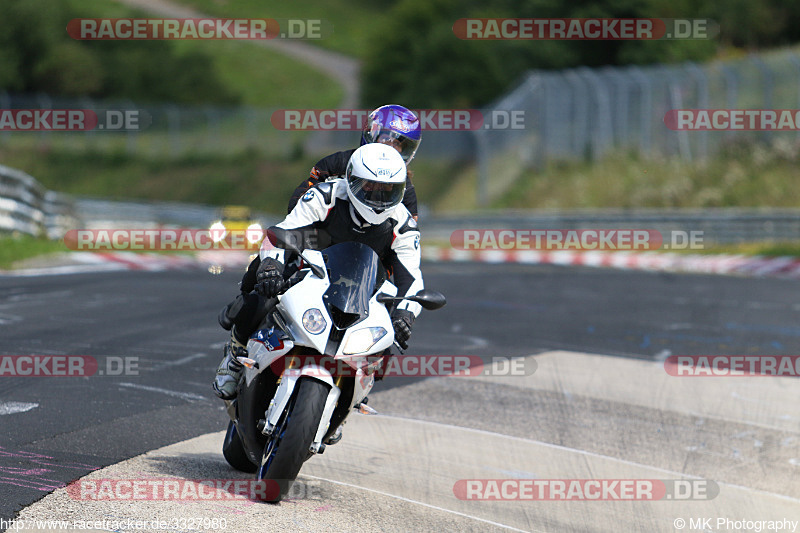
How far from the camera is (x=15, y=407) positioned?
691 cm

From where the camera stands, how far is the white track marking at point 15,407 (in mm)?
6789

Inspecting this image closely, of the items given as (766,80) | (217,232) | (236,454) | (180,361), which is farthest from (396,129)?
(766,80)

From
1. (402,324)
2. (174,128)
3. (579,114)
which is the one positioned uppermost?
(174,128)

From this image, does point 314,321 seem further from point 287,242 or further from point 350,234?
point 350,234

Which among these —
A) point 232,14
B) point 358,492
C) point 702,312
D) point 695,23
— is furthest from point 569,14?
point 232,14

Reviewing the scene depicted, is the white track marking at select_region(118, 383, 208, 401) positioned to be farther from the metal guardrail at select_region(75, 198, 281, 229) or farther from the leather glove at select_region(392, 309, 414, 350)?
the metal guardrail at select_region(75, 198, 281, 229)

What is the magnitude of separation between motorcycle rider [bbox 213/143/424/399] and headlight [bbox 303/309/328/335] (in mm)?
219

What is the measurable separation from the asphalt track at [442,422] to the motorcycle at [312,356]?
0.35 metres

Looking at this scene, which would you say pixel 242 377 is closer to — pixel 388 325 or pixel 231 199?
pixel 388 325

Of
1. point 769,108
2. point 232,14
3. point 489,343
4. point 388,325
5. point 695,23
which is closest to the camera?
point 388,325

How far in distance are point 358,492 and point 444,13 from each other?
6652cm

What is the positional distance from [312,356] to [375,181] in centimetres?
93

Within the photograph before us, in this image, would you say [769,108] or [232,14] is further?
[232,14]

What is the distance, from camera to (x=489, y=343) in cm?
1108
